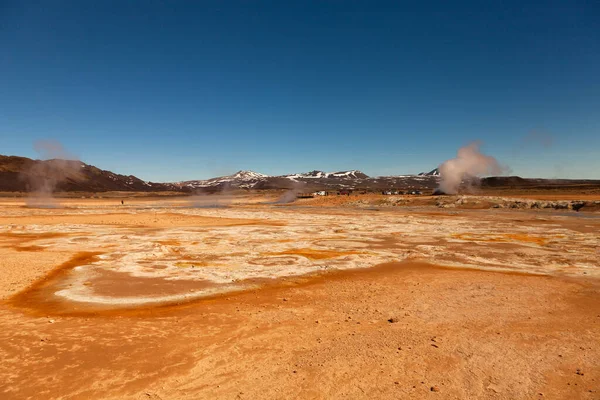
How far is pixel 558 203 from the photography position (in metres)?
50.3

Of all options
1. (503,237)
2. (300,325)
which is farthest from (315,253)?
(503,237)

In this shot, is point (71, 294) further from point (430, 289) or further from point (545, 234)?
point (545, 234)

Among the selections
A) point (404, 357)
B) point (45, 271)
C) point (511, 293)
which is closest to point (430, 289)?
point (511, 293)

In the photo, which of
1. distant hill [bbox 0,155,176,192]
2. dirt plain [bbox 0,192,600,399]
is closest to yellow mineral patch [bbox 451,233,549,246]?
dirt plain [bbox 0,192,600,399]

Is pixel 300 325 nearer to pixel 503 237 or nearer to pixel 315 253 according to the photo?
pixel 315 253

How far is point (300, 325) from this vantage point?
867 cm

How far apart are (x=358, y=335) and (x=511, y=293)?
640cm

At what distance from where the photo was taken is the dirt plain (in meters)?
6.05

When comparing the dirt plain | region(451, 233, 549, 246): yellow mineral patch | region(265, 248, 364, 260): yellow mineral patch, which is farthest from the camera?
region(451, 233, 549, 246): yellow mineral patch

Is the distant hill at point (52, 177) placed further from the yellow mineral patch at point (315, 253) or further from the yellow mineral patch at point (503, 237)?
the yellow mineral patch at point (503, 237)

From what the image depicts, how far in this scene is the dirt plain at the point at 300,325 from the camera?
19.9 ft

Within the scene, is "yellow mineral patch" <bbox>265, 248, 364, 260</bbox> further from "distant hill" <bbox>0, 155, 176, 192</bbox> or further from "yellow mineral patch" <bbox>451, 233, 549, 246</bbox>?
"distant hill" <bbox>0, 155, 176, 192</bbox>

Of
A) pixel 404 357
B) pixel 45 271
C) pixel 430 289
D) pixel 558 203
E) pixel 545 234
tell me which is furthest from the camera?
pixel 558 203

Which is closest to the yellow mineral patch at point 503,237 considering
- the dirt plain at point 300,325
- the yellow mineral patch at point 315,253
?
the dirt plain at point 300,325
